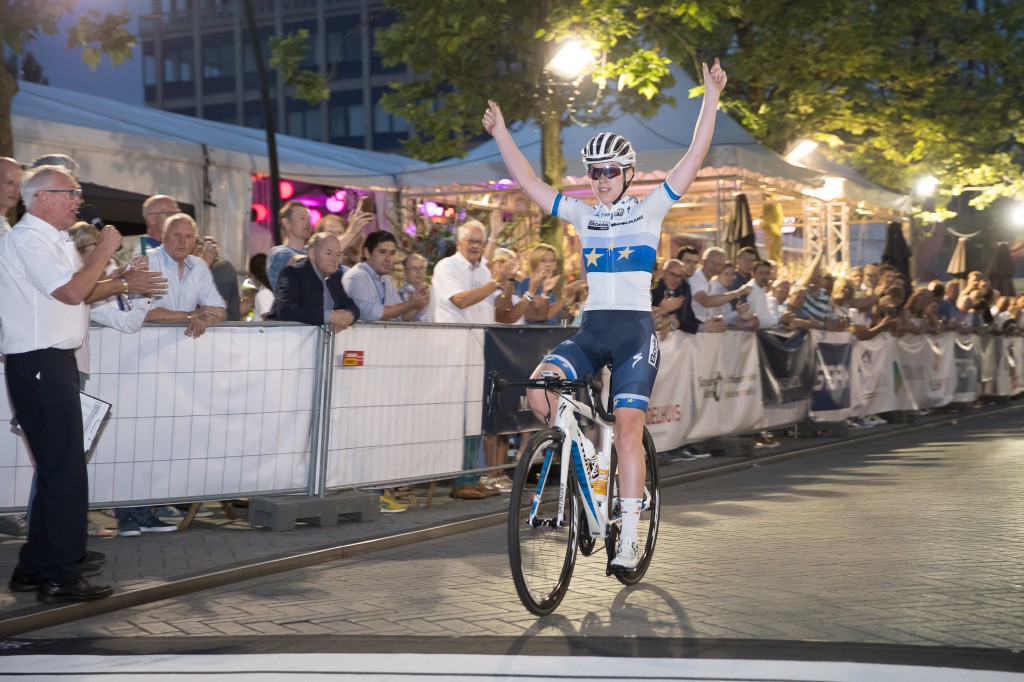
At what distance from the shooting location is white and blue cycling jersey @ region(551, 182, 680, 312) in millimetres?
6754

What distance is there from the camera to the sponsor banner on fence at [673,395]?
1274cm

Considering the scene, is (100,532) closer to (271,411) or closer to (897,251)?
(271,411)

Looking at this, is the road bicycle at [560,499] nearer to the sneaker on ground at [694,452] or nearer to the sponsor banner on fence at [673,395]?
the sponsor banner on fence at [673,395]

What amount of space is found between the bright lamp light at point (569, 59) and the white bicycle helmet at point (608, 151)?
32.1 feet

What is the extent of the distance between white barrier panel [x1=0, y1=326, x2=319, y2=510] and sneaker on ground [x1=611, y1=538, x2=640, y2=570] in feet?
10.3

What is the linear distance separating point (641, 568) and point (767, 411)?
8.19 m

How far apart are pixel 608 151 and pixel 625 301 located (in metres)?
0.73

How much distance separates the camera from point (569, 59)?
16.4m

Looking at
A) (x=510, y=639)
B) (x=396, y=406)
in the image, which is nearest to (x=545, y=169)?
(x=396, y=406)

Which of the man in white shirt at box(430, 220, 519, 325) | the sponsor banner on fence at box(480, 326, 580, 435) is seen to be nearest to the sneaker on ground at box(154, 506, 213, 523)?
the sponsor banner on fence at box(480, 326, 580, 435)

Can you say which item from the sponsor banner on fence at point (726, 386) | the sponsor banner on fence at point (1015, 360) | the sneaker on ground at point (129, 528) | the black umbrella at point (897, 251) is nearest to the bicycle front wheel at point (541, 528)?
the sneaker on ground at point (129, 528)

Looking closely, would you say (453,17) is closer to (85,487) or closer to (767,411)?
(767,411)

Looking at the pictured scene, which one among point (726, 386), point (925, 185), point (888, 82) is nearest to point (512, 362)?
point (726, 386)

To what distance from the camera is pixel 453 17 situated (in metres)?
17.3
